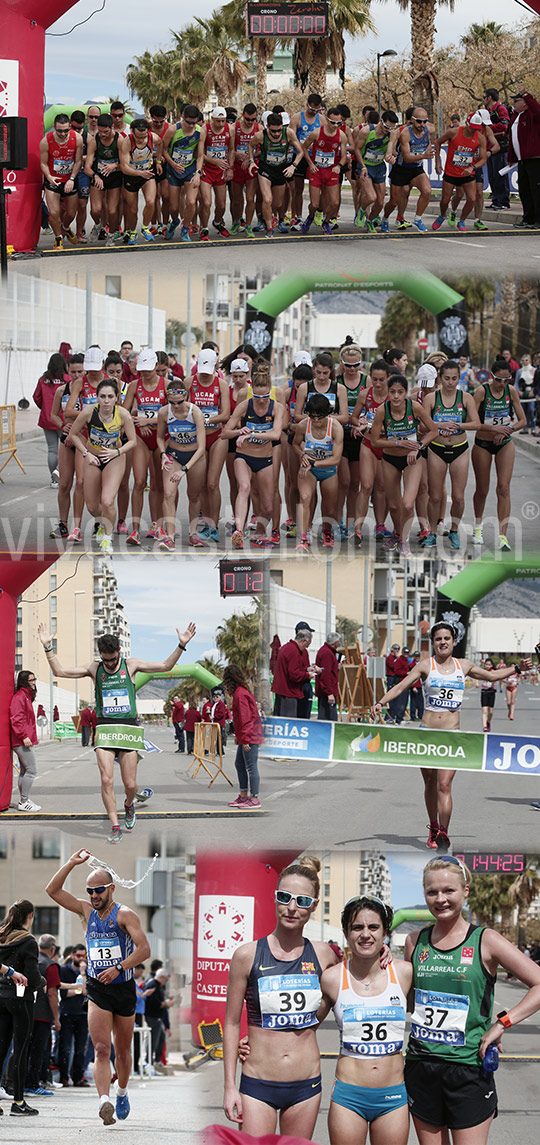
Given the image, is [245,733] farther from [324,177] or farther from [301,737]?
[324,177]

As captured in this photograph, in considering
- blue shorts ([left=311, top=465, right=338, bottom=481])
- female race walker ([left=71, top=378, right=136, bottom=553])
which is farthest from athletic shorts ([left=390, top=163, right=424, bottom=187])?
female race walker ([left=71, top=378, right=136, bottom=553])

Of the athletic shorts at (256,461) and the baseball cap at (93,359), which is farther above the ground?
the baseball cap at (93,359)

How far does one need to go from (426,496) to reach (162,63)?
18.8 m

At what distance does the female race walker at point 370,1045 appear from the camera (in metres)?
6.62

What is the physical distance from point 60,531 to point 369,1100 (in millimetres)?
6514

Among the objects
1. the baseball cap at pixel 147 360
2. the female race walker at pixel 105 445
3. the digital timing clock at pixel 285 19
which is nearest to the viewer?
the female race walker at pixel 105 445

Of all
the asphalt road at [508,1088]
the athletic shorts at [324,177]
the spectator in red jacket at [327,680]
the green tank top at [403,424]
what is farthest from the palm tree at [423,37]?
the asphalt road at [508,1088]

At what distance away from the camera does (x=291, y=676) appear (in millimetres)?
12867

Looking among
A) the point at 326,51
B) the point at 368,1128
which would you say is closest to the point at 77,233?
the point at 326,51

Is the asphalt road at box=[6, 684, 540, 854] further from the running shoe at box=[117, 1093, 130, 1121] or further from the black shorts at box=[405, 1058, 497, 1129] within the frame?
the black shorts at box=[405, 1058, 497, 1129]

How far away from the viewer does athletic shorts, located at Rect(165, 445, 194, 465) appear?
1205 centimetres

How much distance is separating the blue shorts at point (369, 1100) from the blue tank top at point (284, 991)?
0.33 meters

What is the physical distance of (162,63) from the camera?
94.3ft

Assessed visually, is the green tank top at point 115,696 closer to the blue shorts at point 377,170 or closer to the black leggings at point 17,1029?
the black leggings at point 17,1029
